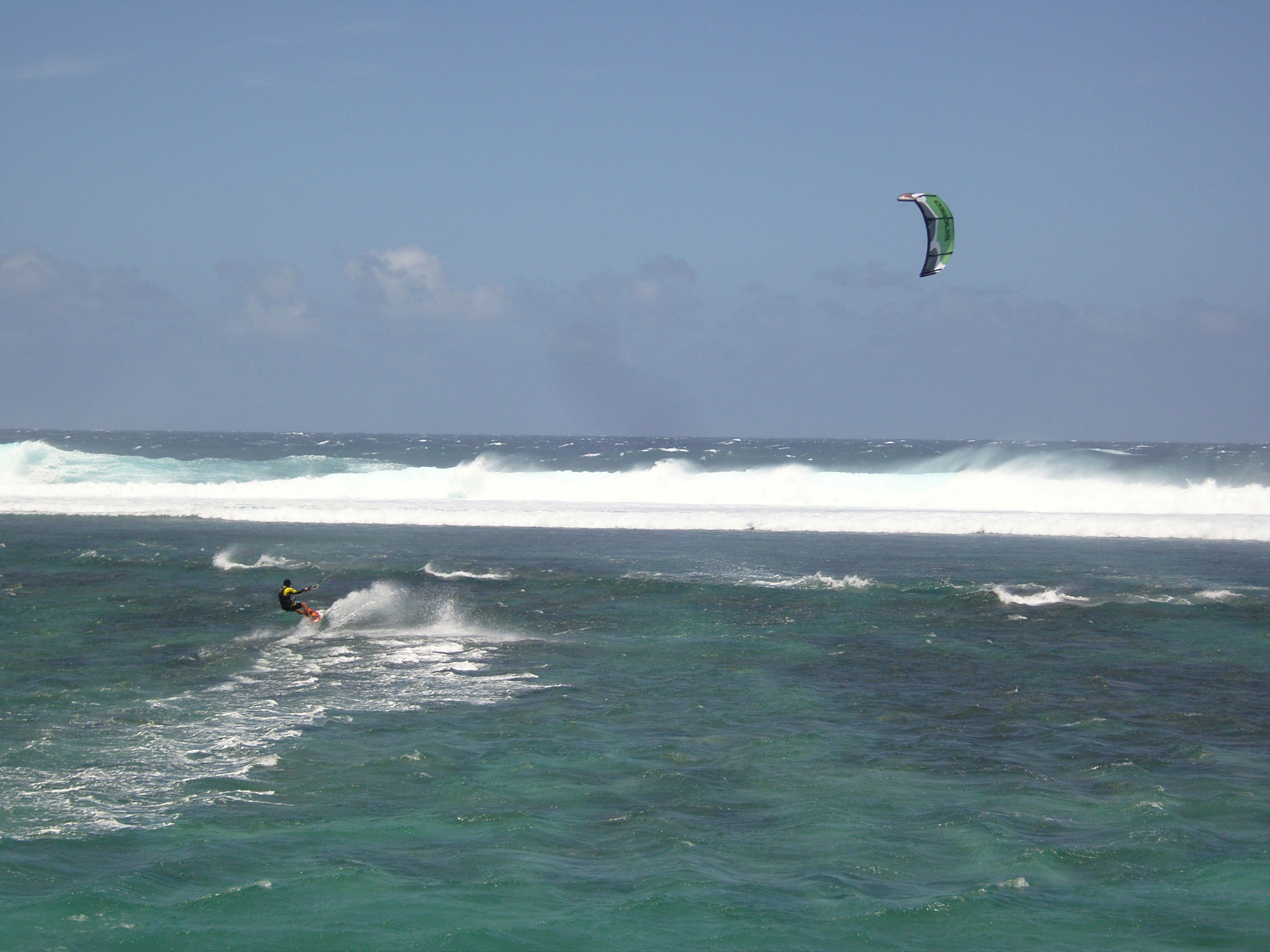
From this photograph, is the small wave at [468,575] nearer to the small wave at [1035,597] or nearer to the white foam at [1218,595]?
the small wave at [1035,597]

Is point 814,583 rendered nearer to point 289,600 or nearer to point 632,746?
point 289,600

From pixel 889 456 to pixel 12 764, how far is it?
9562 centimetres

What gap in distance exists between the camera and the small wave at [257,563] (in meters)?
29.1

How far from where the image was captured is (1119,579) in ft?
92.8

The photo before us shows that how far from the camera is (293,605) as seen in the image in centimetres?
2150

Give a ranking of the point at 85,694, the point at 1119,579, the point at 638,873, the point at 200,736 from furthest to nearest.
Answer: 1. the point at 1119,579
2. the point at 85,694
3. the point at 200,736
4. the point at 638,873

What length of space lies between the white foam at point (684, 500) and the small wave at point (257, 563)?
412 inches

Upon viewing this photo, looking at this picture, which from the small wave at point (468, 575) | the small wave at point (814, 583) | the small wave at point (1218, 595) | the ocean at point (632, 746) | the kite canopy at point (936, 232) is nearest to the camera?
the ocean at point (632, 746)

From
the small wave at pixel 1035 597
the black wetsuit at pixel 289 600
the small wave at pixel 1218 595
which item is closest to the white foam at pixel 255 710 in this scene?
the black wetsuit at pixel 289 600

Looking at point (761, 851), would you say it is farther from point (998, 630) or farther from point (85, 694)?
point (998, 630)

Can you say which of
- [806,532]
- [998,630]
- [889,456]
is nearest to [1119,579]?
[998,630]

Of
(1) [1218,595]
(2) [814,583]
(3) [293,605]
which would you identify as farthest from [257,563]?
(1) [1218,595]

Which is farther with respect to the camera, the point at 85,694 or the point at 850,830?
the point at 85,694

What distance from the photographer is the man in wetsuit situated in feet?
70.1
